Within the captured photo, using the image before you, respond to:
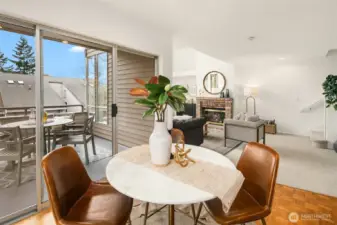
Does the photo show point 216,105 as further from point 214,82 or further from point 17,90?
point 17,90

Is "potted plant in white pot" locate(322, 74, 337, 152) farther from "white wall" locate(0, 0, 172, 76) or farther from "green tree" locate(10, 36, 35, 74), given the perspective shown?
"green tree" locate(10, 36, 35, 74)

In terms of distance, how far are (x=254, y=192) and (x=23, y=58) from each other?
256 centimetres

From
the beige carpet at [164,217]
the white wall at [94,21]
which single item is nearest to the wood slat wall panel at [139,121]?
the white wall at [94,21]

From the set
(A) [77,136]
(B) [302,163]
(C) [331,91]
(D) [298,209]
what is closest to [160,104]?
(D) [298,209]

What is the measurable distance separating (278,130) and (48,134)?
647cm

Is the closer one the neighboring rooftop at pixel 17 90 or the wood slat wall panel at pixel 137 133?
the neighboring rooftop at pixel 17 90

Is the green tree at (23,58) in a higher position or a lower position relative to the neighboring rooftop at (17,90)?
higher

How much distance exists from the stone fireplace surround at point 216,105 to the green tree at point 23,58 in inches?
237

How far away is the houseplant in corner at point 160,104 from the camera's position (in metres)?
1.24

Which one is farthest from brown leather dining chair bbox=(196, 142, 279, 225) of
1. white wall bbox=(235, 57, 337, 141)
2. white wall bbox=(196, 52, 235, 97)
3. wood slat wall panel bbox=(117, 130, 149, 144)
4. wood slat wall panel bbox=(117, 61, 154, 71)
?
white wall bbox=(196, 52, 235, 97)

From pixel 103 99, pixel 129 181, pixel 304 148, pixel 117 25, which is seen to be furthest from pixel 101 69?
pixel 304 148

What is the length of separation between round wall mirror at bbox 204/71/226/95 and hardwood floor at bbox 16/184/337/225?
5191 millimetres

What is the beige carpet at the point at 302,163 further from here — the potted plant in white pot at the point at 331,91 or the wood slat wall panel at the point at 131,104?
the wood slat wall panel at the point at 131,104

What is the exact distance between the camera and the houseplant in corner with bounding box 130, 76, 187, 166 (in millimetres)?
1244
